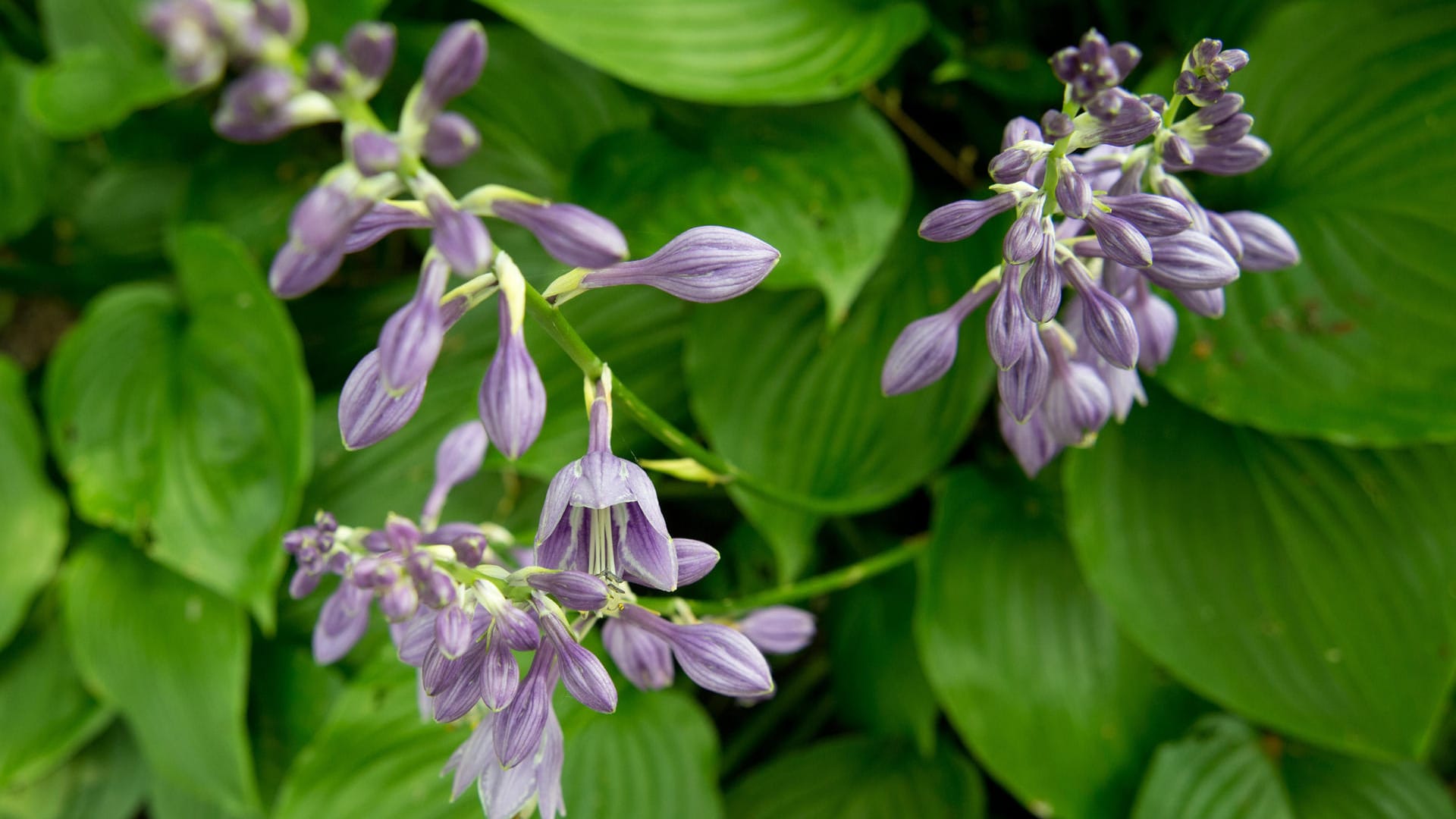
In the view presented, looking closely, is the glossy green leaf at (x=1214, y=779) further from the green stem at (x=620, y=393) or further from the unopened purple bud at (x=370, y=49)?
the unopened purple bud at (x=370, y=49)

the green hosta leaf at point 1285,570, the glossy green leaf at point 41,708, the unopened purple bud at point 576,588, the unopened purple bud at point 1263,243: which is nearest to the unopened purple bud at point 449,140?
the unopened purple bud at point 576,588

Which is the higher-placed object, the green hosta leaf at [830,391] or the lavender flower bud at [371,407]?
the lavender flower bud at [371,407]

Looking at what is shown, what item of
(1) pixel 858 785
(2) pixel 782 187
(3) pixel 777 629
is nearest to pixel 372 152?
(3) pixel 777 629

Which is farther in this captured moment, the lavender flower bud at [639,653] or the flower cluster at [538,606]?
the lavender flower bud at [639,653]

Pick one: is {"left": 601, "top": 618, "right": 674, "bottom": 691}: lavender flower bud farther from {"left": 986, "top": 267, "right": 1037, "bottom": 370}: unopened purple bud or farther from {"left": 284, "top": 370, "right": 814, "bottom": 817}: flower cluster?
{"left": 986, "top": 267, "right": 1037, "bottom": 370}: unopened purple bud

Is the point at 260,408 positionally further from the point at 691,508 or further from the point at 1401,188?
the point at 1401,188

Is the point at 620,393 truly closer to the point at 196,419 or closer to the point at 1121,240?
the point at 1121,240
